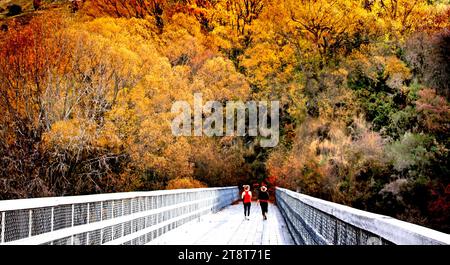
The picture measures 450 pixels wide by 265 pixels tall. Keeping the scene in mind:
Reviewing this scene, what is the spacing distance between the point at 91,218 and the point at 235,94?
49573 millimetres

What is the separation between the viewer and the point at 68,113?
1287 inches

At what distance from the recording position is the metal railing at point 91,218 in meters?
6.12

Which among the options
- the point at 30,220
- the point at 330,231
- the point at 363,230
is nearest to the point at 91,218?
the point at 30,220

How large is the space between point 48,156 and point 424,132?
2272cm

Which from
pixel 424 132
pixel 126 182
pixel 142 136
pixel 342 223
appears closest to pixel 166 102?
pixel 142 136

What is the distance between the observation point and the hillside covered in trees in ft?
106

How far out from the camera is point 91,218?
Answer: 9047 mm

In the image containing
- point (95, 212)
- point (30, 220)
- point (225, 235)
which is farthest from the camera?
point (225, 235)

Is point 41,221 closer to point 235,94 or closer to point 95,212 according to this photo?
point 95,212

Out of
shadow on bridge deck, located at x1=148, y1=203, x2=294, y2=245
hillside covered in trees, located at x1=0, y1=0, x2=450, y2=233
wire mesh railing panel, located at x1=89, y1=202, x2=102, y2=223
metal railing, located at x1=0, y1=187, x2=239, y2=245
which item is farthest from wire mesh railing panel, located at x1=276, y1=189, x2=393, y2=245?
hillside covered in trees, located at x1=0, y1=0, x2=450, y2=233

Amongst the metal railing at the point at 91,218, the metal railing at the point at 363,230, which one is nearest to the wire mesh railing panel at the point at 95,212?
the metal railing at the point at 91,218
